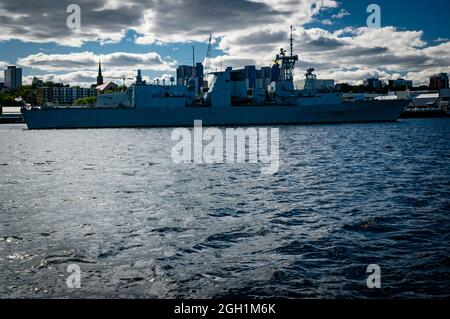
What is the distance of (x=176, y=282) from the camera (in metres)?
6.04

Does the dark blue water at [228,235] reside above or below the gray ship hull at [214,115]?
below

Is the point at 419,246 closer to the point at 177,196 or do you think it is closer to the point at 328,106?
the point at 177,196

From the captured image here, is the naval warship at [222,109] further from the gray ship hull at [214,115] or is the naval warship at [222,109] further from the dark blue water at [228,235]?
the dark blue water at [228,235]

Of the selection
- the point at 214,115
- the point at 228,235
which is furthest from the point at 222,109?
the point at 228,235

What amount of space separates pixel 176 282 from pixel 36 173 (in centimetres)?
1554

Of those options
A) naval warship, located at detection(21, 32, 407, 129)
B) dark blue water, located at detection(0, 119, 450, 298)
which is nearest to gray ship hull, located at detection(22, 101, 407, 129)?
naval warship, located at detection(21, 32, 407, 129)

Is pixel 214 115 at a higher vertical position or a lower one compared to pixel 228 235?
higher

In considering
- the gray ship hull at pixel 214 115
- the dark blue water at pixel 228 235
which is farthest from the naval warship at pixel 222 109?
the dark blue water at pixel 228 235

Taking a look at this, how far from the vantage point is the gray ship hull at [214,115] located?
67.1 m

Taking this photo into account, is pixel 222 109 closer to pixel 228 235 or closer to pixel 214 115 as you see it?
pixel 214 115

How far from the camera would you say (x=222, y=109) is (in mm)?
66938

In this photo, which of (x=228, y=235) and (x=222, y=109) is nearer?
(x=228, y=235)

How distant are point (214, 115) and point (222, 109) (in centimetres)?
182
